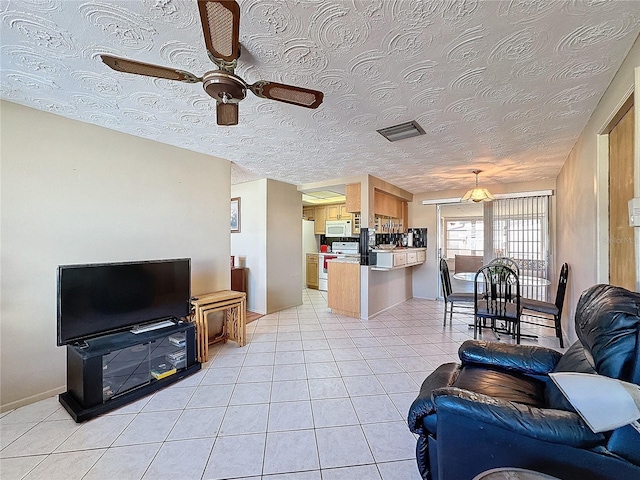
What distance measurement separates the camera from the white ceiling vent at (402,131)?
239 centimetres

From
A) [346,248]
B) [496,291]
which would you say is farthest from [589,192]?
[346,248]

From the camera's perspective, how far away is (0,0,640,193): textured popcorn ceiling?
1.21m

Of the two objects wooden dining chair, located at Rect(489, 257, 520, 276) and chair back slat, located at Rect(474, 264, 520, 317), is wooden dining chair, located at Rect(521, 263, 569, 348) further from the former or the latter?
wooden dining chair, located at Rect(489, 257, 520, 276)

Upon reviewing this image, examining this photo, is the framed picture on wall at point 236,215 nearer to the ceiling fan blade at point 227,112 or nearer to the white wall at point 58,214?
the white wall at point 58,214

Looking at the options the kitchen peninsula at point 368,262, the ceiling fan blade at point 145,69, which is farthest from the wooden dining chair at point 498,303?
the ceiling fan blade at point 145,69

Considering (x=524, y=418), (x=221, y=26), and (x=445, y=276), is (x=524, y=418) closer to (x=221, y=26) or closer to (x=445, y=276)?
(x=221, y=26)

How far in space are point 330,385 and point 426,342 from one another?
157 centimetres

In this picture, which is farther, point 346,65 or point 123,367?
point 123,367

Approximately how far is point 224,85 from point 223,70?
7 centimetres

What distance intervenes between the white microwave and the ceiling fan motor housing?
4.94 metres

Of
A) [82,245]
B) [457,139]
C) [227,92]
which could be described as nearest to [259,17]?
[227,92]

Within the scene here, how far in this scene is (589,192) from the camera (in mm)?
2340

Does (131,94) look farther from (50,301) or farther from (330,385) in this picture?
(330,385)

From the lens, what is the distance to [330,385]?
7.75 ft
